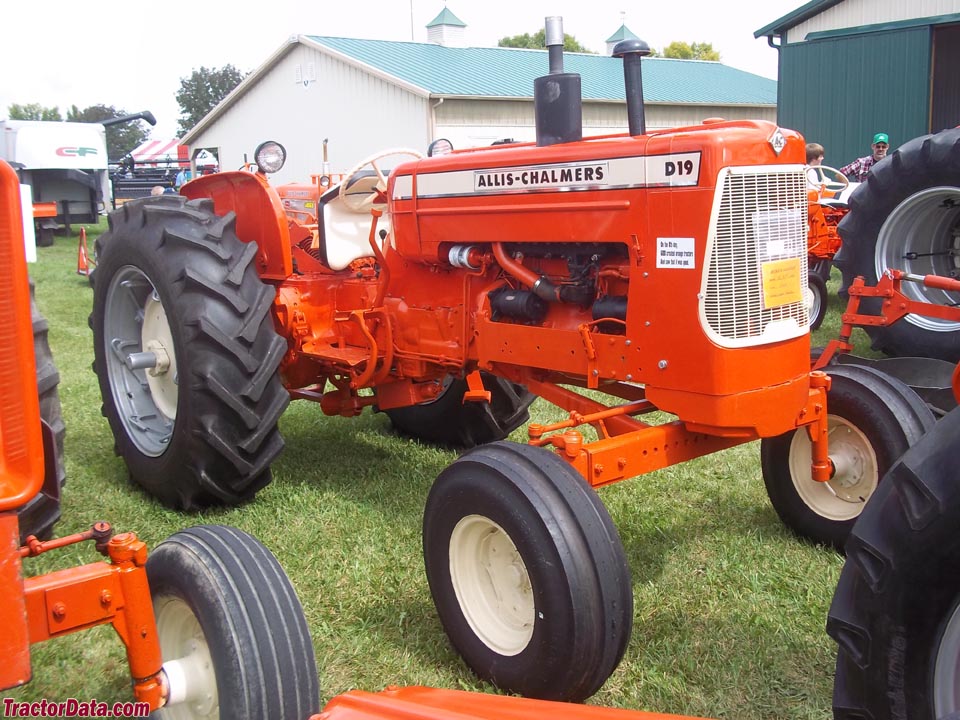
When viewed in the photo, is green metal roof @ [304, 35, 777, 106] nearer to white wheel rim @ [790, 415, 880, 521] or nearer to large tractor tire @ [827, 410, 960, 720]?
white wheel rim @ [790, 415, 880, 521]

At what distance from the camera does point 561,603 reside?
8.79 ft

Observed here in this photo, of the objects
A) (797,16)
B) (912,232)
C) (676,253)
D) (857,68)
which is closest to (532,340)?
(676,253)

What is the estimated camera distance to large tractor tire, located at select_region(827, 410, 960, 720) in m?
1.84

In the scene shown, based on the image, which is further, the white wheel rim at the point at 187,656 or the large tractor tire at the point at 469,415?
the large tractor tire at the point at 469,415

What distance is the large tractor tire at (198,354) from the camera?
4.03 metres

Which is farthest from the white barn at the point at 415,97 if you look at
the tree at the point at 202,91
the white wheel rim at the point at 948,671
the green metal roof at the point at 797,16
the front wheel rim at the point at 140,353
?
the tree at the point at 202,91

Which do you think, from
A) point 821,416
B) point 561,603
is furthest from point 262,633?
point 821,416

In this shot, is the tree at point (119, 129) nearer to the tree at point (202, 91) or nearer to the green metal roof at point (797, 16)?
the tree at point (202, 91)

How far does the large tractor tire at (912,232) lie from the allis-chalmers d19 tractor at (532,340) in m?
3.03

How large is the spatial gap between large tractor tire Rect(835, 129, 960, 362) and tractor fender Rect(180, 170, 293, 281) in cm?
420

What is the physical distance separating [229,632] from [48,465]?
0.57 meters

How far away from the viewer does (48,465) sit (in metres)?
2.18

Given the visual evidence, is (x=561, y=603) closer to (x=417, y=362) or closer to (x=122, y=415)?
(x=417, y=362)

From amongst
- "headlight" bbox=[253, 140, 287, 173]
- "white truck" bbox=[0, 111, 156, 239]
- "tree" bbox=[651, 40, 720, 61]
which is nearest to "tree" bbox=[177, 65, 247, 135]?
"tree" bbox=[651, 40, 720, 61]
